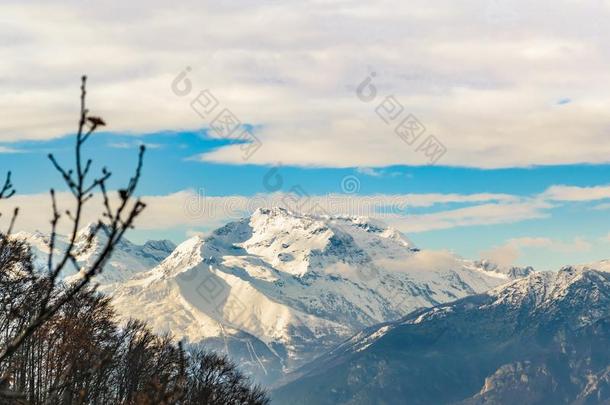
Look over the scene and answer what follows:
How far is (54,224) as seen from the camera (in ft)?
35.9

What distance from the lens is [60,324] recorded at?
5472 cm

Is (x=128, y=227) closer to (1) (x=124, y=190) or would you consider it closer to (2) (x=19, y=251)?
(1) (x=124, y=190)

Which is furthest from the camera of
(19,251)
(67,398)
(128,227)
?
(67,398)

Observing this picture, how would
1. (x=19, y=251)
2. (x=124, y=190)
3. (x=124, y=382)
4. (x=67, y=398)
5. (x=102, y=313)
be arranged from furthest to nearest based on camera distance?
(x=124, y=382) < (x=102, y=313) < (x=67, y=398) < (x=19, y=251) < (x=124, y=190)

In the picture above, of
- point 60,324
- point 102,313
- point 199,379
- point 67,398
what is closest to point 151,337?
point 199,379

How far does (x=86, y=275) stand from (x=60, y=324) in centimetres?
4585

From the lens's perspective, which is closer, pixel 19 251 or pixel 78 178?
pixel 78 178

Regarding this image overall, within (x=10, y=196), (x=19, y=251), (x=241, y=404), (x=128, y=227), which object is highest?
(x=19, y=251)

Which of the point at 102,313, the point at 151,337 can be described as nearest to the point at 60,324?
the point at 102,313

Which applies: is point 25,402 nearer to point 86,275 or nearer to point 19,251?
point 86,275

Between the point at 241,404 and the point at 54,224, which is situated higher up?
the point at 54,224

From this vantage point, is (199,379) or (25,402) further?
(199,379)

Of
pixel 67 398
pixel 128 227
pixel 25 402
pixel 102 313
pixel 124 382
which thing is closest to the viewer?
pixel 128 227

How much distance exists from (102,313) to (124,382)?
12293 mm
